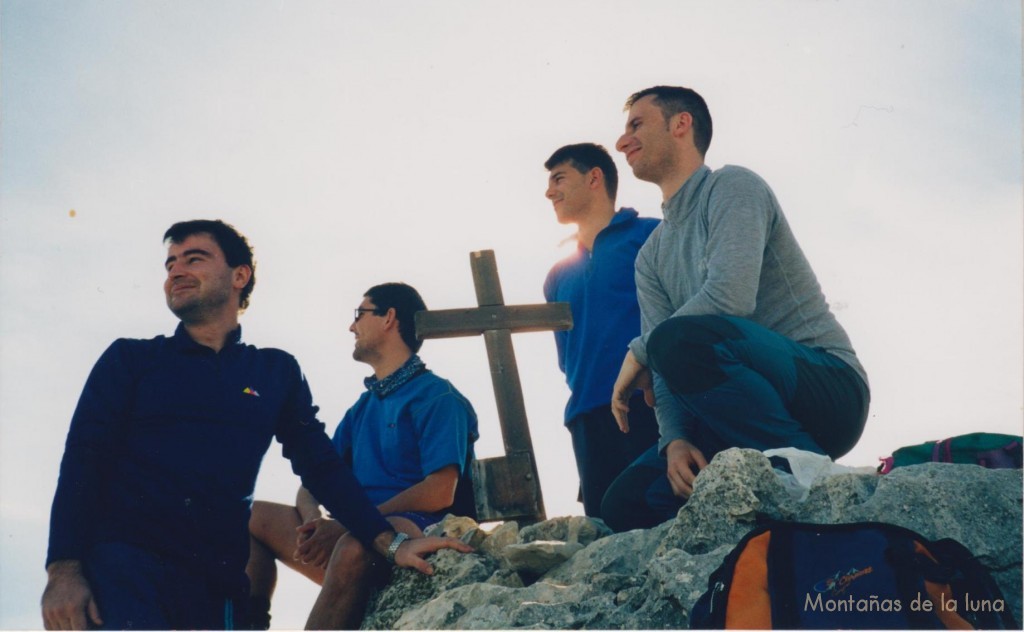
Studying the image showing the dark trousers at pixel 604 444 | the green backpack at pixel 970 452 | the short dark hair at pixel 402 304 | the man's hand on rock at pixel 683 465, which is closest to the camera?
the green backpack at pixel 970 452

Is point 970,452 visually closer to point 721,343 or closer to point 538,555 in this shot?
point 721,343

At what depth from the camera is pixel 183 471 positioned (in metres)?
4.30

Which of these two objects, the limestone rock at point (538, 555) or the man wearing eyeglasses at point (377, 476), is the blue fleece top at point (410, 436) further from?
the limestone rock at point (538, 555)

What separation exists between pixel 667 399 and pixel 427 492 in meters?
1.33

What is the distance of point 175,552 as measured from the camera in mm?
4199

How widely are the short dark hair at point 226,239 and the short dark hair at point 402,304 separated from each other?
4.78 feet

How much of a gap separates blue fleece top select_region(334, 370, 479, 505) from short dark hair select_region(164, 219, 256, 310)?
44.1 inches

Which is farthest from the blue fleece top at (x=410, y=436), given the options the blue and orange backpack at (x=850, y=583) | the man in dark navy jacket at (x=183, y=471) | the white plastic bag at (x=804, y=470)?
the blue and orange backpack at (x=850, y=583)

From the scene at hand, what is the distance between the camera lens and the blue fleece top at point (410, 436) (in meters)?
5.77

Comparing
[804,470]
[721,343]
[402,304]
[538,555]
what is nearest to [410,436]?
[402,304]

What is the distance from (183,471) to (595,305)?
115 inches

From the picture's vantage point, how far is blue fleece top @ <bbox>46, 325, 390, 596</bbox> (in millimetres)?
4141

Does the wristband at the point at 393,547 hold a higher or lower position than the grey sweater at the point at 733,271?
lower

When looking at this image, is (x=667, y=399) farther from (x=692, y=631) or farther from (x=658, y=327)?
(x=692, y=631)
